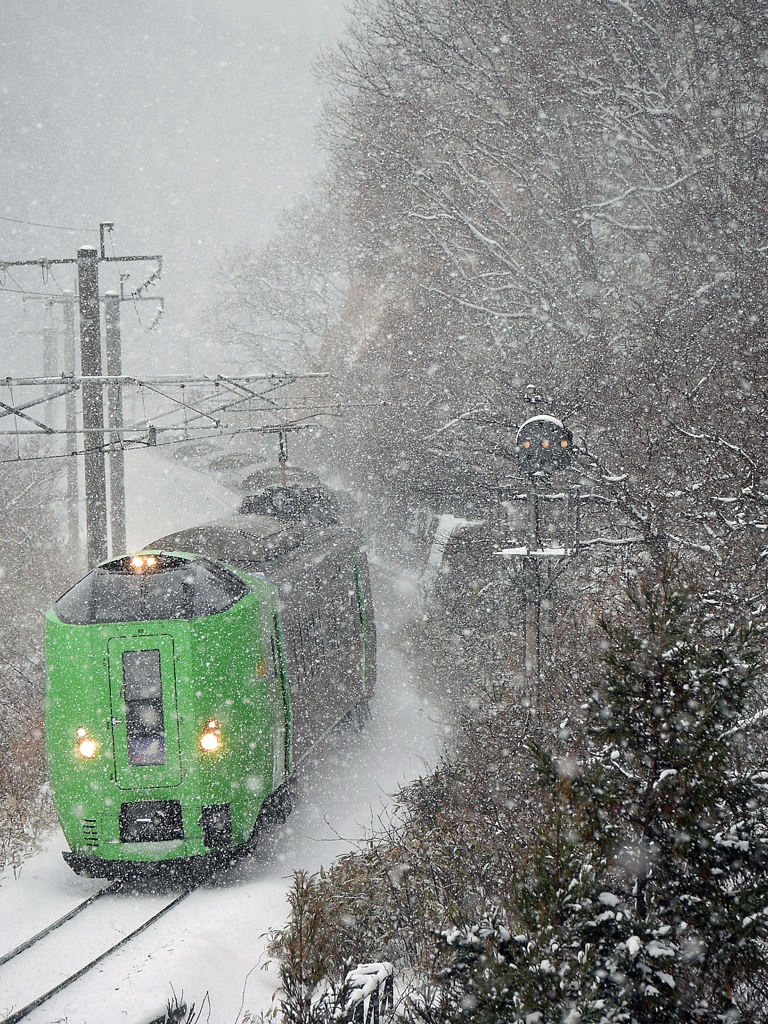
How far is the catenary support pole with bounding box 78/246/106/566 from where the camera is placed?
46.7 ft

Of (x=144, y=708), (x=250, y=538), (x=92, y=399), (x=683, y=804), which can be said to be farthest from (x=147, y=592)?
(x=92, y=399)

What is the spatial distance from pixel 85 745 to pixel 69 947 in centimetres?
152

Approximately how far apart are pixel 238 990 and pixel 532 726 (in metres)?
3.53

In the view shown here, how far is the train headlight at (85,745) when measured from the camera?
23.1ft

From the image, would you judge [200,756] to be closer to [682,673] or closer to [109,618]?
[109,618]

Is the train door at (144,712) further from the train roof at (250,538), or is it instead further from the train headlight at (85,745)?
the train roof at (250,538)

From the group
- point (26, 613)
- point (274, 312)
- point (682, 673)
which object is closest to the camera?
point (682, 673)

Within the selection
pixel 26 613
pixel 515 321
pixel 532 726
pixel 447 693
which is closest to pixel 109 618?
pixel 532 726

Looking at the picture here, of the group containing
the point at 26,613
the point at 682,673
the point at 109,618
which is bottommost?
the point at 26,613

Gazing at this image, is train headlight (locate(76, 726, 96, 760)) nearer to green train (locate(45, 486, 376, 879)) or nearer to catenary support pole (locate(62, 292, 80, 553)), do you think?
green train (locate(45, 486, 376, 879))

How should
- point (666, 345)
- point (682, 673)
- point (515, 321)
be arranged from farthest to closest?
point (515, 321), point (666, 345), point (682, 673)

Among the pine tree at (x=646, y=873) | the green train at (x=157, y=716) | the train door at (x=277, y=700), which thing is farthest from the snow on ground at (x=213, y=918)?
the pine tree at (x=646, y=873)

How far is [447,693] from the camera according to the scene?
555 inches

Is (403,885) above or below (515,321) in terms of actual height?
below
